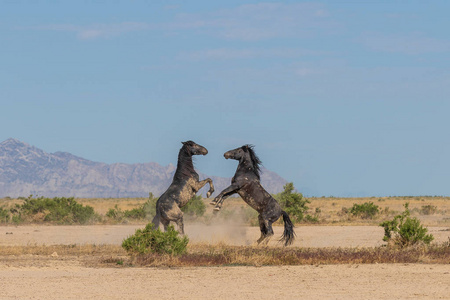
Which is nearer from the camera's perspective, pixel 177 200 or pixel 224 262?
pixel 224 262

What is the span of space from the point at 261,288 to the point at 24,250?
9.77 metres

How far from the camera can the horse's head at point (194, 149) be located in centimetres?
2128

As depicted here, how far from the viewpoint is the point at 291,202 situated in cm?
3781

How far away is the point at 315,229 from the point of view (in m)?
30.7

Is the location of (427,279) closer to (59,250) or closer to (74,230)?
(59,250)

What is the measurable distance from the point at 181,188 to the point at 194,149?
1.16 meters

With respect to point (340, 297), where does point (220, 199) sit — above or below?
above

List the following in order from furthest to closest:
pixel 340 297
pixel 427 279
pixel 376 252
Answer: pixel 376 252 < pixel 427 279 < pixel 340 297

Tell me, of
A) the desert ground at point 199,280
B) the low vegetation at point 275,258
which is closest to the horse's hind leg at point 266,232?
the low vegetation at point 275,258

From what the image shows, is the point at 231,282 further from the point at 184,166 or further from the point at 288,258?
the point at 184,166

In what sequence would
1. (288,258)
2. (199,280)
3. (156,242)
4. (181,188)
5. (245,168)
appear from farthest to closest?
1. (245,168)
2. (181,188)
3. (156,242)
4. (288,258)
5. (199,280)

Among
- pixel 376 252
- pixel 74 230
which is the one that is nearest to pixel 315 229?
pixel 74 230

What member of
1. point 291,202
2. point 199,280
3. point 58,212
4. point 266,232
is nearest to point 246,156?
point 266,232

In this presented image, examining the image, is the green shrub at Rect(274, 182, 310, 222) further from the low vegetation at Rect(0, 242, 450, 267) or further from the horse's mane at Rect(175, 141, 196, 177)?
the low vegetation at Rect(0, 242, 450, 267)
